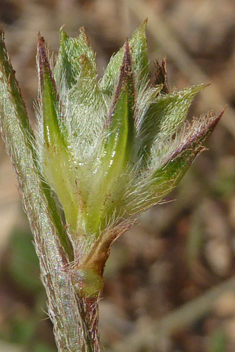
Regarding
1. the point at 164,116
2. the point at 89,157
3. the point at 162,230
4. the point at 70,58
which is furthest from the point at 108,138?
the point at 162,230

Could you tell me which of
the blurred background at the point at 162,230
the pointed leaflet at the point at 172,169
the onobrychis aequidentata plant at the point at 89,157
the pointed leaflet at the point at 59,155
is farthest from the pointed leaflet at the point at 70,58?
the blurred background at the point at 162,230

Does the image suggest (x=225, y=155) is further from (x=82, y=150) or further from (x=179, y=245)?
(x=82, y=150)

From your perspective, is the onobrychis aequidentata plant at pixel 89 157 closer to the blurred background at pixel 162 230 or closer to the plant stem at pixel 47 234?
the plant stem at pixel 47 234

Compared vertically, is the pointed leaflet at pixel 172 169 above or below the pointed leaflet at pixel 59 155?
below

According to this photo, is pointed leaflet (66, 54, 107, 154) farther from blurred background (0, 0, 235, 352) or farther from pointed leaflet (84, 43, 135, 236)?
blurred background (0, 0, 235, 352)

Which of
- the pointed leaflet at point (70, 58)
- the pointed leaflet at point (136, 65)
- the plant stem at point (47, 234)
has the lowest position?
the plant stem at point (47, 234)

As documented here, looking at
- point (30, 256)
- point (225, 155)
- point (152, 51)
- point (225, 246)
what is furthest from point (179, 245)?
point (152, 51)

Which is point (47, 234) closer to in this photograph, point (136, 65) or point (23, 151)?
point (23, 151)

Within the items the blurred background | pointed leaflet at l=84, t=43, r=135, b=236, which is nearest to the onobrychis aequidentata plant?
pointed leaflet at l=84, t=43, r=135, b=236
